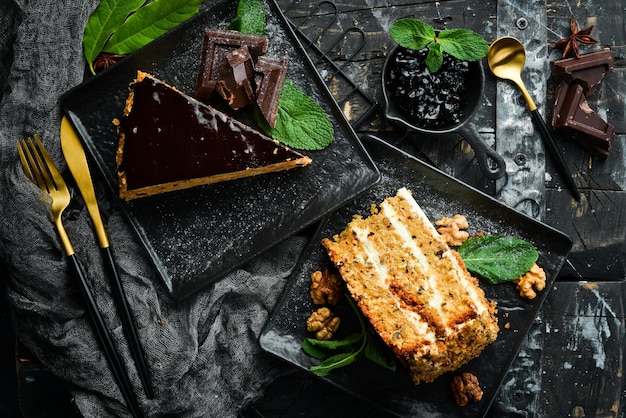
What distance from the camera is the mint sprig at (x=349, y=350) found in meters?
3.20

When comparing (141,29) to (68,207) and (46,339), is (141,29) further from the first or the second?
(46,339)

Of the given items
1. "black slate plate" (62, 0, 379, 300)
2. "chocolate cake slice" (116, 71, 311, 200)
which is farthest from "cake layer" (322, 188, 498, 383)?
"chocolate cake slice" (116, 71, 311, 200)

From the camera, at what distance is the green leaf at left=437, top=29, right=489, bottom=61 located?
10.6 ft

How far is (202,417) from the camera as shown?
3.26 m

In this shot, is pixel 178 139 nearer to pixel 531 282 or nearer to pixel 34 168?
pixel 34 168

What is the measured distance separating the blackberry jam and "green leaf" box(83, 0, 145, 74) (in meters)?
1.35

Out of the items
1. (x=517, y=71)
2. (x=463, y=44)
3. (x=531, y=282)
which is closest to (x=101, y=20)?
(x=463, y=44)

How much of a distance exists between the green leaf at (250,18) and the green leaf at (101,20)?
48 cm

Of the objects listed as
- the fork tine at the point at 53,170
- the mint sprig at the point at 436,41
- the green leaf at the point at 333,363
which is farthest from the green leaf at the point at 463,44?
the fork tine at the point at 53,170

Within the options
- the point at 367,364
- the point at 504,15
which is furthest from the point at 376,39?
the point at 367,364

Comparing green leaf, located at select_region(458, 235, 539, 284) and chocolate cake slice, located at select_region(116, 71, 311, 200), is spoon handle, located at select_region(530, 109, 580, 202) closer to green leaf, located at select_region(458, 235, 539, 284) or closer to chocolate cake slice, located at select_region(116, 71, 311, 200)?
green leaf, located at select_region(458, 235, 539, 284)

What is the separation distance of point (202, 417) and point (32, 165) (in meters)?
1.46

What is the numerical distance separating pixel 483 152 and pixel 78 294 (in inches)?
83.1

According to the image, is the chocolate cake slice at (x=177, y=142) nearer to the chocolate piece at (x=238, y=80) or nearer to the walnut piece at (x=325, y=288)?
the chocolate piece at (x=238, y=80)
